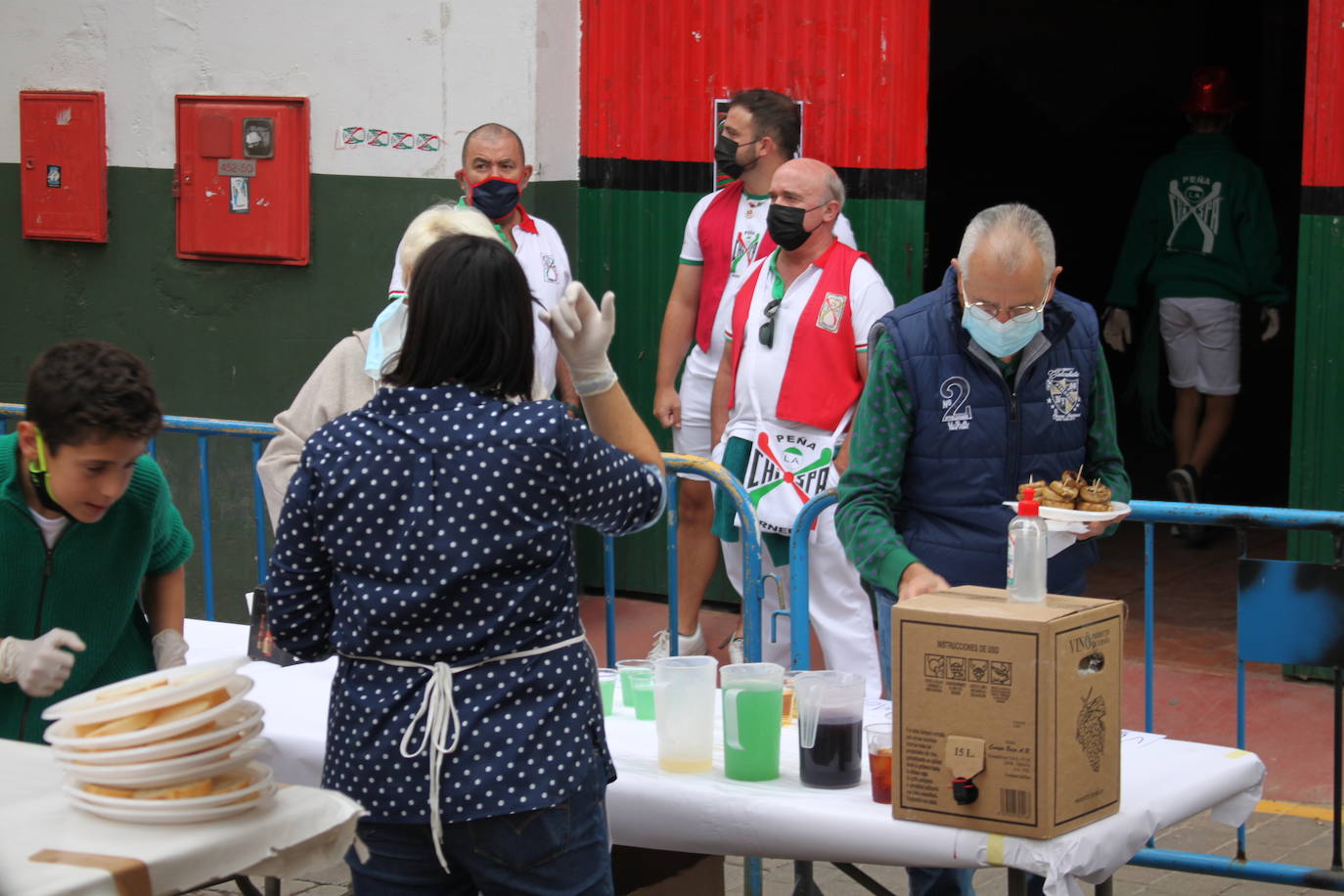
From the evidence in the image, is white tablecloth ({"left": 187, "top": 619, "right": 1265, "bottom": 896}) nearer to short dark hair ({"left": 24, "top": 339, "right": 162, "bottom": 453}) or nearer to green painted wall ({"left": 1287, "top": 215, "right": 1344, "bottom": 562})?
short dark hair ({"left": 24, "top": 339, "right": 162, "bottom": 453})

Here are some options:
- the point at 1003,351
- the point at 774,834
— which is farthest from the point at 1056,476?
the point at 774,834

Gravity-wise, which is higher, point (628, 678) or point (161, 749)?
point (161, 749)

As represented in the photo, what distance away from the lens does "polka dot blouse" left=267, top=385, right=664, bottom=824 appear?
10.00 ft

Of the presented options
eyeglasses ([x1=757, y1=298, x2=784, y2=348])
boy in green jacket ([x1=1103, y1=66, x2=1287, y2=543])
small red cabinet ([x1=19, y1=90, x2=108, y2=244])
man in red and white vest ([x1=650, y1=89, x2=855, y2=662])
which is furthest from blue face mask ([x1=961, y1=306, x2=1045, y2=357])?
small red cabinet ([x1=19, y1=90, x2=108, y2=244])

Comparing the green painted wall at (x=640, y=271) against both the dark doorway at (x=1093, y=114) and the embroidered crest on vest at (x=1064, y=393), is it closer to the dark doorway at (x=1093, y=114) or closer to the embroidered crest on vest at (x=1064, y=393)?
the embroidered crest on vest at (x=1064, y=393)

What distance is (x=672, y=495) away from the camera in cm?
555

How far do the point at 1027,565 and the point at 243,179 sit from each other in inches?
230

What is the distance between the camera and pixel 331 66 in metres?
8.10

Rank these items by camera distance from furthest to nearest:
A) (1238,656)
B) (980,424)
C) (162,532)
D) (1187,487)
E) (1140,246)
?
1. (1140,246)
2. (1187,487)
3. (1238,656)
4. (980,424)
5. (162,532)

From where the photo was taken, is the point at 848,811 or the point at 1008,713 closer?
the point at 1008,713

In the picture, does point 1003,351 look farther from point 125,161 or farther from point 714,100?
point 125,161

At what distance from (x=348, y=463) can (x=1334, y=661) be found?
2.78 metres

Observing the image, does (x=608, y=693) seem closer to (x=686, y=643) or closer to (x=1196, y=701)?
(x=686, y=643)

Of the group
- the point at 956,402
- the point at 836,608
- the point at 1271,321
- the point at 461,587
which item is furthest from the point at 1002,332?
the point at 1271,321
